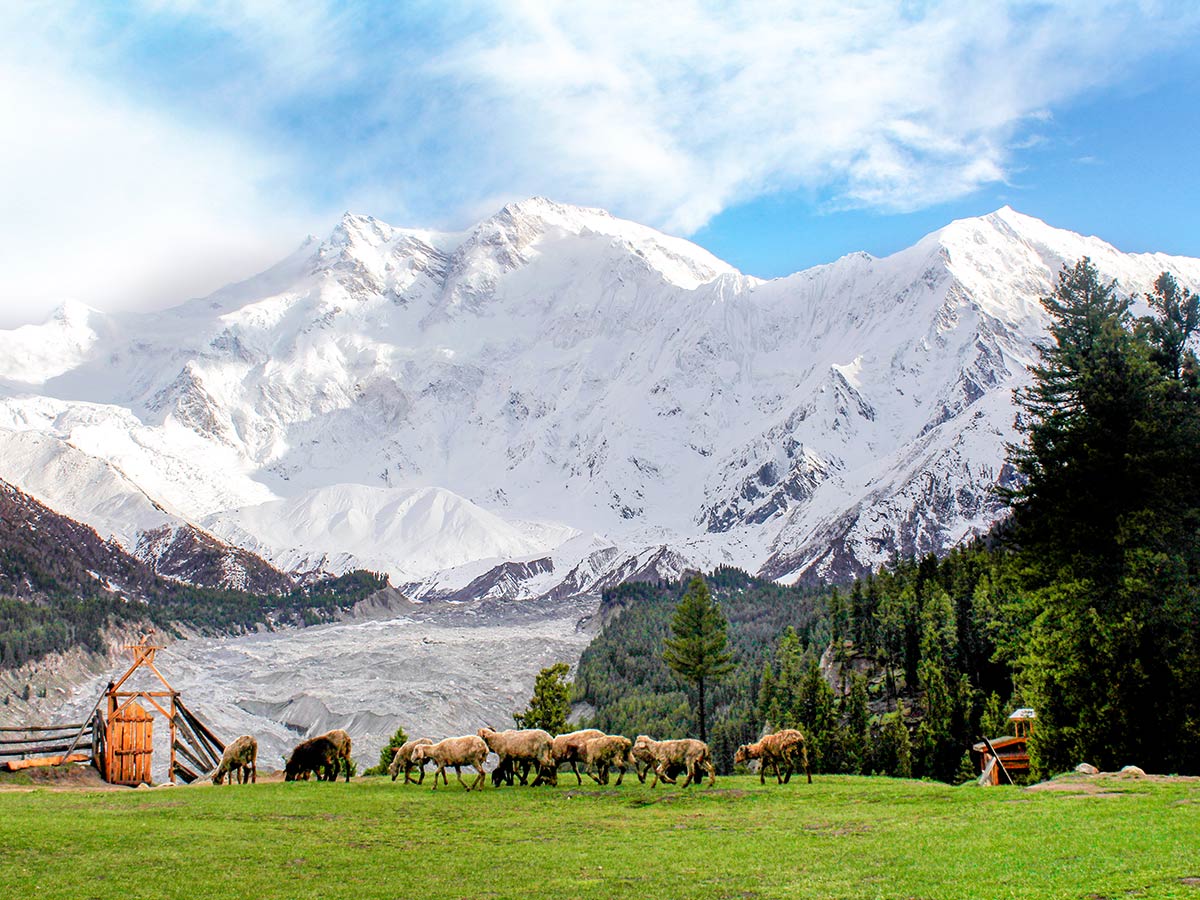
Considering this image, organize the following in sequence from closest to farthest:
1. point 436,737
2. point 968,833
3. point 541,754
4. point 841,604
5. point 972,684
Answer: point 968,833 → point 541,754 → point 972,684 → point 436,737 → point 841,604

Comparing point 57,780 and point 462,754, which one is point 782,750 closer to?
point 462,754

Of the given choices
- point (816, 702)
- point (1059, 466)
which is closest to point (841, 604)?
point (816, 702)

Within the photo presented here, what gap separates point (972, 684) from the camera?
110 metres

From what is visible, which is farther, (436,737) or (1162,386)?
(436,737)

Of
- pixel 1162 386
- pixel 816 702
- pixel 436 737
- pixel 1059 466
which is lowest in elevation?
pixel 436 737

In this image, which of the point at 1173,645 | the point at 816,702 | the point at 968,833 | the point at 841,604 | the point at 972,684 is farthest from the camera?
the point at 841,604

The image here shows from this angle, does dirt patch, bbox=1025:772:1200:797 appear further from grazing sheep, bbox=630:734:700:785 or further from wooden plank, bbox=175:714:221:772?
wooden plank, bbox=175:714:221:772

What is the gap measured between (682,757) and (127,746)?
976 inches

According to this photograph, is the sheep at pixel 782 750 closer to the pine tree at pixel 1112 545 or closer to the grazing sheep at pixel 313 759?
the pine tree at pixel 1112 545

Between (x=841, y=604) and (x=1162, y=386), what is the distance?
116 metres

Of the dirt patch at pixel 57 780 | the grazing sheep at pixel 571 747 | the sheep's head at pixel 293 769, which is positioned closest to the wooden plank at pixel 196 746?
the dirt patch at pixel 57 780

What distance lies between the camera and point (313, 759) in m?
42.4

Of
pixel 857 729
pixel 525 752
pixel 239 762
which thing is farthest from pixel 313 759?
pixel 857 729

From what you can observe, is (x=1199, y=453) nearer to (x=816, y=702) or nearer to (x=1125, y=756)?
(x=1125, y=756)
